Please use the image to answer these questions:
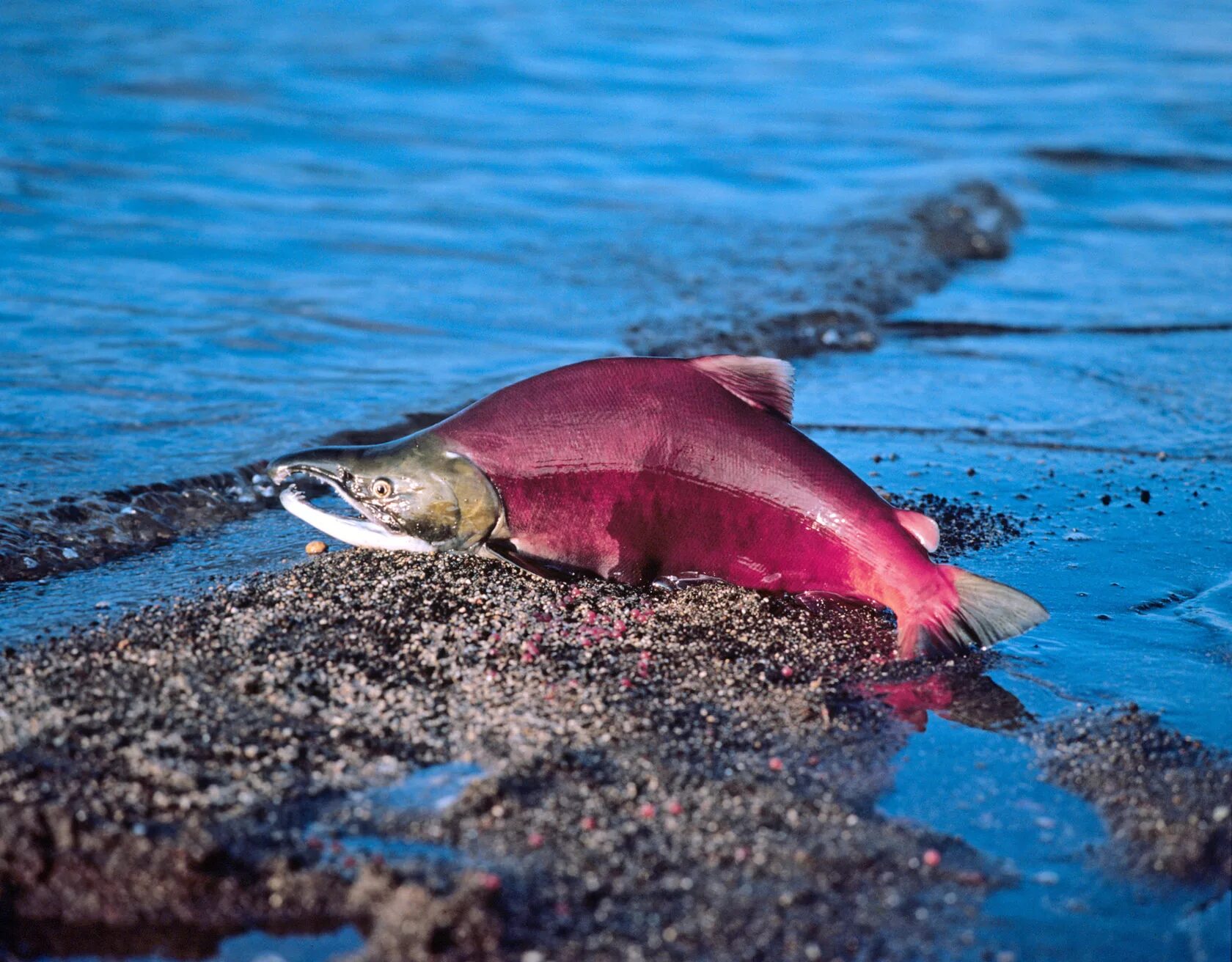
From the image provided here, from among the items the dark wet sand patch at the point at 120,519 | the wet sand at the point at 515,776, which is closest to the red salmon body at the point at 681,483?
the wet sand at the point at 515,776

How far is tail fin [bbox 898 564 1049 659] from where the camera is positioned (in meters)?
3.48

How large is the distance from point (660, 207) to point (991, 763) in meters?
7.96

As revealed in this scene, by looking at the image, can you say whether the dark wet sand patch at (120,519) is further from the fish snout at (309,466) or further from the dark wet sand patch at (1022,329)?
the dark wet sand patch at (1022,329)

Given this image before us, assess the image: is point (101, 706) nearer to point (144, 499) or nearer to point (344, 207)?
point (144, 499)

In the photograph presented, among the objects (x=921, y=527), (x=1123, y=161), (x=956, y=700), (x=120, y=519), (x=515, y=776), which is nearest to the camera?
(x=515, y=776)

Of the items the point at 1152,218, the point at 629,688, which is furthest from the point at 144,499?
the point at 1152,218

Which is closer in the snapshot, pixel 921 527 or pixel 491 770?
pixel 491 770

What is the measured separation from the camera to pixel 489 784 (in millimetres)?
2840

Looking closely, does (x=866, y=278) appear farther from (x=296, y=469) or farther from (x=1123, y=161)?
(x=1123, y=161)

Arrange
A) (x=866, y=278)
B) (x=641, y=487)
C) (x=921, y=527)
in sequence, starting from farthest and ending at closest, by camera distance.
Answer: (x=866, y=278)
(x=641, y=487)
(x=921, y=527)

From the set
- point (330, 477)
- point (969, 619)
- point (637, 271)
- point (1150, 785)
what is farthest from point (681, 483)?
point (637, 271)

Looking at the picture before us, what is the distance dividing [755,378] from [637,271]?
512cm

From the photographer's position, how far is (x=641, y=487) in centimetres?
379

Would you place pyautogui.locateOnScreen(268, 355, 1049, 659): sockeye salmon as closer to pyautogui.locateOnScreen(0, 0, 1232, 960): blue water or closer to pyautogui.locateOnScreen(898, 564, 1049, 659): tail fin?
pyautogui.locateOnScreen(898, 564, 1049, 659): tail fin
